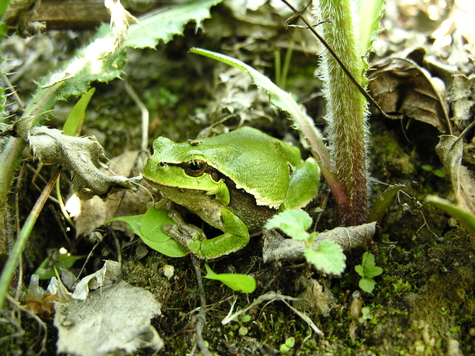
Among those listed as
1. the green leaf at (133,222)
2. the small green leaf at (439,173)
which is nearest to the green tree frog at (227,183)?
the green leaf at (133,222)

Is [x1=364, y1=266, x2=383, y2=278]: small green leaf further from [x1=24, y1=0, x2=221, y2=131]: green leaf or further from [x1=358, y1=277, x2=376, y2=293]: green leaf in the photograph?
[x1=24, y1=0, x2=221, y2=131]: green leaf

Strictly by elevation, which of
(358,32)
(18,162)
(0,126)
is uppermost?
(358,32)

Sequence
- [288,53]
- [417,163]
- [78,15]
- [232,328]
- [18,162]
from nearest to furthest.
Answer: [232,328] → [18,162] → [417,163] → [78,15] → [288,53]

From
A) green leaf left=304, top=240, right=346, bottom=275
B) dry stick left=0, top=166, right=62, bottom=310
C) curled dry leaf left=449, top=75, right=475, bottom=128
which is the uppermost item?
curled dry leaf left=449, top=75, right=475, bottom=128

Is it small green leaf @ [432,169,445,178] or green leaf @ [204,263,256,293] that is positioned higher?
small green leaf @ [432,169,445,178]

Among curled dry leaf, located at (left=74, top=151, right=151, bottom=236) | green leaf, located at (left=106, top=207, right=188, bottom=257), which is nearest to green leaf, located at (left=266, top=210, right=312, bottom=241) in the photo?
green leaf, located at (left=106, top=207, right=188, bottom=257)

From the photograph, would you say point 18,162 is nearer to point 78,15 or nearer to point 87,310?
point 87,310

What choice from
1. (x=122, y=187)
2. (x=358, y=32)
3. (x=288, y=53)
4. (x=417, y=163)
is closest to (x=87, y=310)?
(x=122, y=187)
